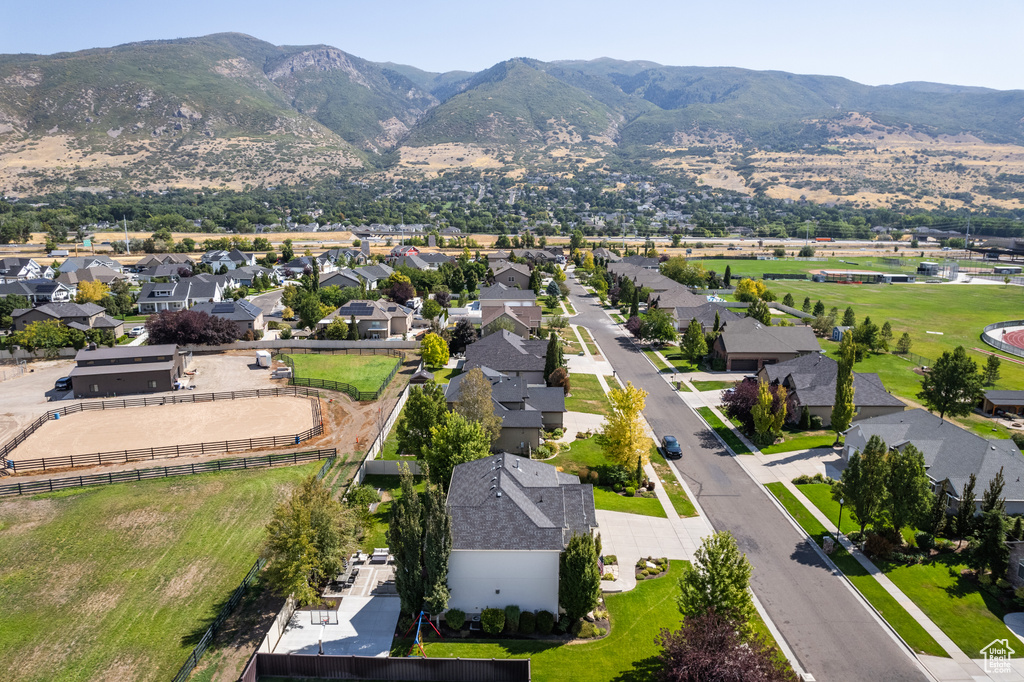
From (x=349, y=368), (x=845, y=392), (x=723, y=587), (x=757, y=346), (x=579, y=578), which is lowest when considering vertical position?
(x=349, y=368)

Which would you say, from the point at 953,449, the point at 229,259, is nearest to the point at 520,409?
the point at 953,449

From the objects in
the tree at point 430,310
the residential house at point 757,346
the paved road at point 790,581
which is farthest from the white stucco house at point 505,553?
the tree at point 430,310

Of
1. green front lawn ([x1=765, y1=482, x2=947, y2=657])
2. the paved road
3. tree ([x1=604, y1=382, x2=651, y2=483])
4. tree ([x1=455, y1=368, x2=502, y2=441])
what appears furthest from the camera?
tree ([x1=455, y1=368, x2=502, y2=441])

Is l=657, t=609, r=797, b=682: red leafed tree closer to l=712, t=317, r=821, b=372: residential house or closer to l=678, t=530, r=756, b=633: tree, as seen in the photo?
l=678, t=530, r=756, b=633: tree

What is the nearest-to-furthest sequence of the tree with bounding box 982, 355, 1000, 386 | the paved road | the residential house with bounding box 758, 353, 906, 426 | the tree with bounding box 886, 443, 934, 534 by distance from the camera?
the paved road → the tree with bounding box 886, 443, 934, 534 → the residential house with bounding box 758, 353, 906, 426 → the tree with bounding box 982, 355, 1000, 386

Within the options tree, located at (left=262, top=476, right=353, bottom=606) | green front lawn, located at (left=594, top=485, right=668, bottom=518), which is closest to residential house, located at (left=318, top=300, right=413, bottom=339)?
green front lawn, located at (left=594, top=485, right=668, bottom=518)

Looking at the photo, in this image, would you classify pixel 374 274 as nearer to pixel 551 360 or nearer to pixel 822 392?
pixel 551 360
